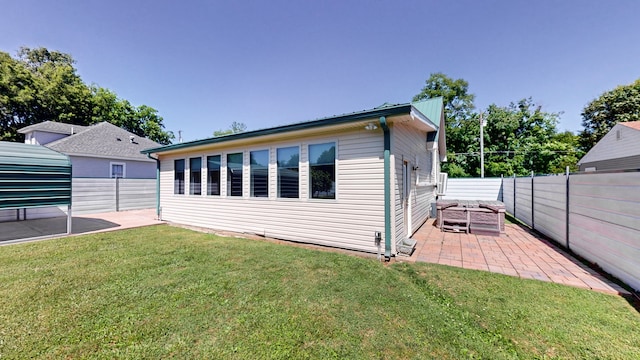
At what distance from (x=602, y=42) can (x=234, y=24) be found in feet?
50.7

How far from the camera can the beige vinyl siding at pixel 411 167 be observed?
4.74 metres

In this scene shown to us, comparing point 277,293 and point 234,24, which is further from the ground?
point 234,24

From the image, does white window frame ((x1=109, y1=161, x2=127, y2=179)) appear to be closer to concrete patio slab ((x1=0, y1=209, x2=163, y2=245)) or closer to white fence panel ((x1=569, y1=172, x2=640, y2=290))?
concrete patio slab ((x1=0, y1=209, x2=163, y2=245))

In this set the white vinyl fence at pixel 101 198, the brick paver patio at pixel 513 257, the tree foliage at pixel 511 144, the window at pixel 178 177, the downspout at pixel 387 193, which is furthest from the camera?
the tree foliage at pixel 511 144

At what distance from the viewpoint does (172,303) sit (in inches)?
112

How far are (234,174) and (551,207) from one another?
8.29 metres

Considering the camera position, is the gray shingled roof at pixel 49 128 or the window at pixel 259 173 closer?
the window at pixel 259 173

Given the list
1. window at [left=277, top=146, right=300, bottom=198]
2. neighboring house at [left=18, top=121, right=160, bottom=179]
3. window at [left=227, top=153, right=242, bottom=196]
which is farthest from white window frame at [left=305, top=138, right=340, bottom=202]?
neighboring house at [left=18, top=121, right=160, bottom=179]

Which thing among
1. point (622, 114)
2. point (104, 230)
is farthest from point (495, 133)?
point (104, 230)

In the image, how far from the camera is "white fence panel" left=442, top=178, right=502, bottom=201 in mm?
11453

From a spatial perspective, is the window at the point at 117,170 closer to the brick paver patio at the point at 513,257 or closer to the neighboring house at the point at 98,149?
the neighboring house at the point at 98,149

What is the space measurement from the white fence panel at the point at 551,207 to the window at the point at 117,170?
61.1ft

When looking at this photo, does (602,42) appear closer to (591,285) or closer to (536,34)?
(536,34)

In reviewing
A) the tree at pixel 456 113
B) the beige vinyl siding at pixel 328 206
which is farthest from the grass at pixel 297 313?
the tree at pixel 456 113
